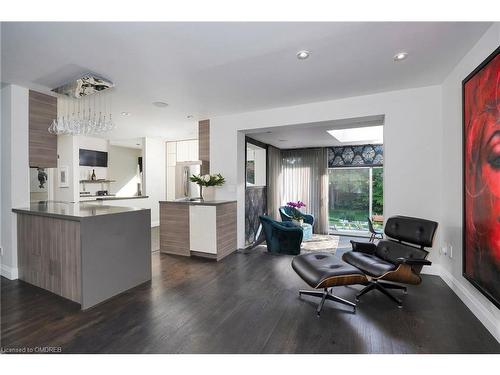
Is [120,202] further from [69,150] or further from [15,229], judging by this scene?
[15,229]

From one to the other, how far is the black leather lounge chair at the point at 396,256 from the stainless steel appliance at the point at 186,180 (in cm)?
404

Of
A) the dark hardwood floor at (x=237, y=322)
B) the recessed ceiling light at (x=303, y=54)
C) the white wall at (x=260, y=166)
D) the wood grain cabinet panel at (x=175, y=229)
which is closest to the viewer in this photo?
the dark hardwood floor at (x=237, y=322)

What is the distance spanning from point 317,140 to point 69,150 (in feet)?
18.0

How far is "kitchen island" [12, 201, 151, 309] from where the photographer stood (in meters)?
2.23

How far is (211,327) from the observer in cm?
194

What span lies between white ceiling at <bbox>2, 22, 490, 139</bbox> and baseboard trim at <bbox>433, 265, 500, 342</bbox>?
234cm

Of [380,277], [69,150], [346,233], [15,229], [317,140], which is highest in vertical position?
[317,140]

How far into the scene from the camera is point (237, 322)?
6.63 ft

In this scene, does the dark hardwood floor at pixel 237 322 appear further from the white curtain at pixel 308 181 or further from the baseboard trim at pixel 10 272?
the white curtain at pixel 308 181

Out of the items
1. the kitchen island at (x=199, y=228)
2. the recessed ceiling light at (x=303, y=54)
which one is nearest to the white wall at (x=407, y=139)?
the recessed ceiling light at (x=303, y=54)

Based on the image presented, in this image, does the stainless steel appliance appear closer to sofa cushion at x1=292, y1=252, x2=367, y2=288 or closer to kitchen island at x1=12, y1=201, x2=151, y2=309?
kitchen island at x1=12, y1=201, x2=151, y2=309

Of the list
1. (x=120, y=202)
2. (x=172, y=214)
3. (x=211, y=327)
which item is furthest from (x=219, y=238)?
(x=120, y=202)

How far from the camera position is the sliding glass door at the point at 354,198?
640cm

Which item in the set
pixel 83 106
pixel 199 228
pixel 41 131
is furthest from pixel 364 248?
pixel 83 106
